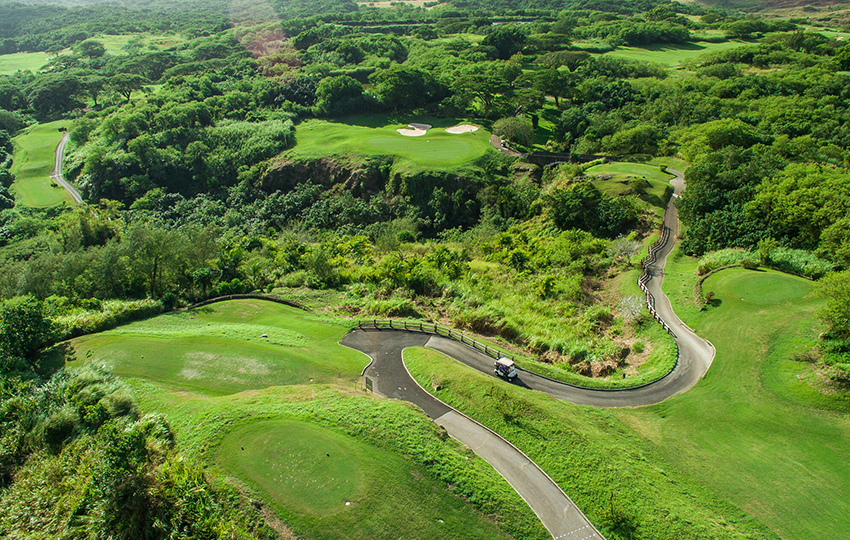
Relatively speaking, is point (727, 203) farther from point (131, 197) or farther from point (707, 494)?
point (131, 197)

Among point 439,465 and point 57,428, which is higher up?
point 57,428

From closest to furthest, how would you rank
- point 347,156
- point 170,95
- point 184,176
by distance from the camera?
point 347,156, point 184,176, point 170,95

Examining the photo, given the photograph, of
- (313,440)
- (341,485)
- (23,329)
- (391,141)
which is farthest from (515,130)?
(23,329)

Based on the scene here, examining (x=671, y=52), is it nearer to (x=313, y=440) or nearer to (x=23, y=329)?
(x=313, y=440)

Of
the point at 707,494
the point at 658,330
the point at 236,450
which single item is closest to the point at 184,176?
the point at 236,450

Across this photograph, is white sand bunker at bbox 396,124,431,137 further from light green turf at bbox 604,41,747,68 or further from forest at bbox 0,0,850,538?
light green turf at bbox 604,41,747,68

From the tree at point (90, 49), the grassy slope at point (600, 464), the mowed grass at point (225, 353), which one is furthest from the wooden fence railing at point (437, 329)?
the tree at point (90, 49)

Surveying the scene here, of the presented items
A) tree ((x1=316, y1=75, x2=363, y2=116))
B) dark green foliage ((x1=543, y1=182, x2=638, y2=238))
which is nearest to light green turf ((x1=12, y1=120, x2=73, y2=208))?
tree ((x1=316, y1=75, x2=363, y2=116))
